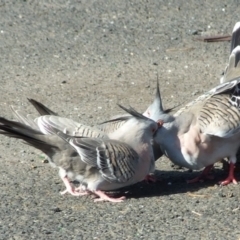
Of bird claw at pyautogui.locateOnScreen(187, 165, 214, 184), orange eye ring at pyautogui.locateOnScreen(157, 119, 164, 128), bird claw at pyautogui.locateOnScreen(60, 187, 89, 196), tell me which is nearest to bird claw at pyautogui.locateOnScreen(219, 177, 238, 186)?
bird claw at pyautogui.locateOnScreen(187, 165, 214, 184)

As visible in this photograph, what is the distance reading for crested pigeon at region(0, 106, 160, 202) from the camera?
604 centimetres

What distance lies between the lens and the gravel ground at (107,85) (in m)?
5.72

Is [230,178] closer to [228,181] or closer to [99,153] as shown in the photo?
[228,181]

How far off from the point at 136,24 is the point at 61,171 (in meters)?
4.56

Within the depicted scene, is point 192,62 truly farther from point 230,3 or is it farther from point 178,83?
point 230,3

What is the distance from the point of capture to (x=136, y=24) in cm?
1054

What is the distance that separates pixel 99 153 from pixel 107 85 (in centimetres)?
286

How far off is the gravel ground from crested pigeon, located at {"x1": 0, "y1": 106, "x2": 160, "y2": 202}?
0.16 metres

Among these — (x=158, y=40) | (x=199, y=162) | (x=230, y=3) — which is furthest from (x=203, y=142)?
(x=230, y=3)

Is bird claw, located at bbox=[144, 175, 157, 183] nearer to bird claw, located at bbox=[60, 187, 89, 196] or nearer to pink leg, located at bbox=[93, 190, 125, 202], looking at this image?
pink leg, located at bbox=[93, 190, 125, 202]

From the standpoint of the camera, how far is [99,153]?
19.8ft

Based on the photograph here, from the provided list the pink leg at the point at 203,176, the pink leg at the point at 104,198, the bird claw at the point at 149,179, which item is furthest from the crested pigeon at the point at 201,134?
the pink leg at the point at 104,198

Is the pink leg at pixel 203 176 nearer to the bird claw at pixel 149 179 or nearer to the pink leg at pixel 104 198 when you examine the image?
the bird claw at pixel 149 179

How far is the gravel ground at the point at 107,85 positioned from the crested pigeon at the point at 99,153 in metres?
0.16
